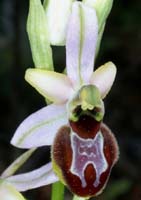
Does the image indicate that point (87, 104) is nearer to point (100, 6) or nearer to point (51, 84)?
point (51, 84)

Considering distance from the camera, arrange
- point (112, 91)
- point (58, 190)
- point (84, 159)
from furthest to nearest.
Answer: point (112, 91), point (58, 190), point (84, 159)

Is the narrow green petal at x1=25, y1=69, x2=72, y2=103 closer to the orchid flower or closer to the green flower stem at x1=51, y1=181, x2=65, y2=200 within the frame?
the orchid flower

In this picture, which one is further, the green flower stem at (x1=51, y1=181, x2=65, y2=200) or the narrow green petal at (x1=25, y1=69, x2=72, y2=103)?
the green flower stem at (x1=51, y1=181, x2=65, y2=200)

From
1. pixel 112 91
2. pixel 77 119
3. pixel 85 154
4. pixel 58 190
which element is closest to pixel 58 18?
pixel 77 119

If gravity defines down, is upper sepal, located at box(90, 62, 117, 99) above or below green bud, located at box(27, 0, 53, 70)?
below

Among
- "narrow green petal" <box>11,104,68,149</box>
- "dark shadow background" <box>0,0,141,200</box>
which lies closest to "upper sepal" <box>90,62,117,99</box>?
"narrow green petal" <box>11,104,68,149</box>

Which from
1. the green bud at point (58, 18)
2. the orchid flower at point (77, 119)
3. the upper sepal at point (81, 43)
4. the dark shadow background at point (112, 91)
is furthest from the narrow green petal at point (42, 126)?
the dark shadow background at point (112, 91)

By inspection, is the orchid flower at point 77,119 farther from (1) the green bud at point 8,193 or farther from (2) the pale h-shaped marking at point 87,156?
(1) the green bud at point 8,193

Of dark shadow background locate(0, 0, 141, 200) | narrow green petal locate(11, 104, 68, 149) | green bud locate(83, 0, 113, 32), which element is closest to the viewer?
narrow green petal locate(11, 104, 68, 149)
